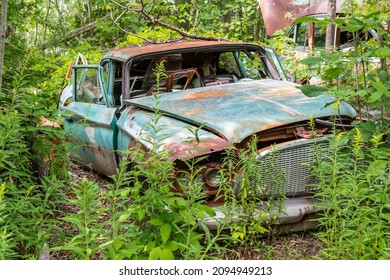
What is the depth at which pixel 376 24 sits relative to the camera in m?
4.40

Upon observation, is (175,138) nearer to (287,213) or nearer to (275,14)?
(287,213)

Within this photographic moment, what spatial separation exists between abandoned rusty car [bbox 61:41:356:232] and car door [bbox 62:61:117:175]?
0.01 m

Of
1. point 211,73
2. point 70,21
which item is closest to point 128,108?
point 211,73

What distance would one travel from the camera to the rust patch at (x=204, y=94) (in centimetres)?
543

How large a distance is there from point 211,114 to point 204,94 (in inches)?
31.8

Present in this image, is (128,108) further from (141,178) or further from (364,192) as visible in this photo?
(364,192)

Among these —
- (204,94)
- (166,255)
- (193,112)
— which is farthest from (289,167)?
(204,94)

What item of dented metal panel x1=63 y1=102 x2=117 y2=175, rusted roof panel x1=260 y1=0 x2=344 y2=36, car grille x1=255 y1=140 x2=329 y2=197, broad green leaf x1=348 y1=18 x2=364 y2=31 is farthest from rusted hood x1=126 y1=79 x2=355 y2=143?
rusted roof panel x1=260 y1=0 x2=344 y2=36

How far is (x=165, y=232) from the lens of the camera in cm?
344

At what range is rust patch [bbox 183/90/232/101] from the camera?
17.8ft

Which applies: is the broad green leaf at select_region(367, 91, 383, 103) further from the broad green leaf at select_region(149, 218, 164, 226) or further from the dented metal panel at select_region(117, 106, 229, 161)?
the broad green leaf at select_region(149, 218, 164, 226)

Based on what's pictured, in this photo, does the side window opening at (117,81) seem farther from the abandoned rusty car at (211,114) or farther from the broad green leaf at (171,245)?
the broad green leaf at (171,245)

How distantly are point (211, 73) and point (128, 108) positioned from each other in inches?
58.7

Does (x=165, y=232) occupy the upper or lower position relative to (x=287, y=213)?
upper
